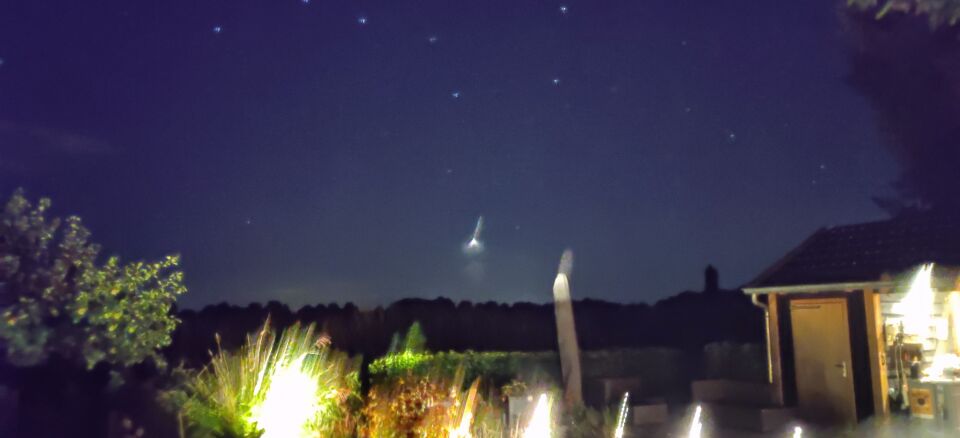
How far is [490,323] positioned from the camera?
1761 cm

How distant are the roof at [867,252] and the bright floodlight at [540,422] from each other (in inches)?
166

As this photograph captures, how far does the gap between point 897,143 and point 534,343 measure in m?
9.84

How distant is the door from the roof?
0.47m

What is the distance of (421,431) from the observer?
8758 mm

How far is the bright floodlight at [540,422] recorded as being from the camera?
11.5 m

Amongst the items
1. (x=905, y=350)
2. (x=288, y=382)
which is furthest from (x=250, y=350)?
(x=905, y=350)

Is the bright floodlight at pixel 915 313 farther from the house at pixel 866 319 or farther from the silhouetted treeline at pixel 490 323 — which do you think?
the silhouetted treeline at pixel 490 323

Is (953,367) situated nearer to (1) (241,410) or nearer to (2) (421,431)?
(2) (421,431)

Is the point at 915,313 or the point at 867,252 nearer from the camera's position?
the point at 867,252

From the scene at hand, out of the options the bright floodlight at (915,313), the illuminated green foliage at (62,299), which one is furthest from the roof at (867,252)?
the illuminated green foliage at (62,299)

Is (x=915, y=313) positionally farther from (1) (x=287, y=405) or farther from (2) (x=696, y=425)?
(1) (x=287, y=405)

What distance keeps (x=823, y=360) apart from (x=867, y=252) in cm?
181

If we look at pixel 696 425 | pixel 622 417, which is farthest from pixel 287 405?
pixel 696 425

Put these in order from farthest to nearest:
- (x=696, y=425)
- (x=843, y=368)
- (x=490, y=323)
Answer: (x=490, y=323), (x=696, y=425), (x=843, y=368)
